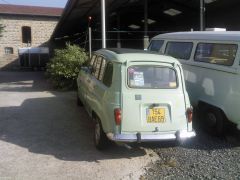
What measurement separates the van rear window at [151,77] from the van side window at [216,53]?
55.0 inches

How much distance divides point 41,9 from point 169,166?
35.5 m

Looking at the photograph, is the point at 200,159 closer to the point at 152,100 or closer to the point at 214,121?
the point at 152,100

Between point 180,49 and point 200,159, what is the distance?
11.8 feet

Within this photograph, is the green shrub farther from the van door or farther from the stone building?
the stone building

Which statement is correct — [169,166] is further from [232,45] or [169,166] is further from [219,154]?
[232,45]

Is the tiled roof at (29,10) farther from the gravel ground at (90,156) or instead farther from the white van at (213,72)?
the white van at (213,72)

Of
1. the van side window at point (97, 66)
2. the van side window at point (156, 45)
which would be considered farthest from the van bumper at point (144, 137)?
the van side window at point (156, 45)

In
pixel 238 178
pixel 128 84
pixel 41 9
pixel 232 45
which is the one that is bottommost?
pixel 238 178

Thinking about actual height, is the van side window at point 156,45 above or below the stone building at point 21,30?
below

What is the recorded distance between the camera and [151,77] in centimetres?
655

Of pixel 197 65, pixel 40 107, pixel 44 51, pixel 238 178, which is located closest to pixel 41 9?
pixel 44 51

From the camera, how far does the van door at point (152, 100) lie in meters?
6.20

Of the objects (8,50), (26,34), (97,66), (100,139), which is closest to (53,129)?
(97,66)

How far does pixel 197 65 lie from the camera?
8375mm
